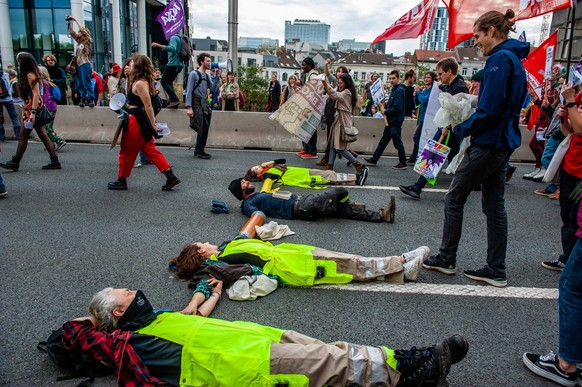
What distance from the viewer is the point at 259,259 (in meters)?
3.89

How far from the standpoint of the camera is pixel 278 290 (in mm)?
3812

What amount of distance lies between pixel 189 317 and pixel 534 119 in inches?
345

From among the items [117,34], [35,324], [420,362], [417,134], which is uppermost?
[117,34]

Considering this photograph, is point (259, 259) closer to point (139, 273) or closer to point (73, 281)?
point (139, 273)

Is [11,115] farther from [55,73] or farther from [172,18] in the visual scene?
[172,18]

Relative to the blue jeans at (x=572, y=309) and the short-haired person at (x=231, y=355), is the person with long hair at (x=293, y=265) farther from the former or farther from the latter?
the blue jeans at (x=572, y=309)

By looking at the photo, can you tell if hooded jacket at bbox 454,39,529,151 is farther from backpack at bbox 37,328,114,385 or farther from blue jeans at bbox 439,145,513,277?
backpack at bbox 37,328,114,385

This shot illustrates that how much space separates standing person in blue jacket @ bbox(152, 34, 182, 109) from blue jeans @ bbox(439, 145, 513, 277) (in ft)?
29.3

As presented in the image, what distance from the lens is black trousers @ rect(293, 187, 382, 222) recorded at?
5539mm

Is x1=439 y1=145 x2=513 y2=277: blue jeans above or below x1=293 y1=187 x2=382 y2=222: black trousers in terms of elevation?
above

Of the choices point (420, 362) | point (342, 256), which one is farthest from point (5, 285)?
point (420, 362)

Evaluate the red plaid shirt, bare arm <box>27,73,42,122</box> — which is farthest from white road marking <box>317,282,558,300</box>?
bare arm <box>27,73,42,122</box>

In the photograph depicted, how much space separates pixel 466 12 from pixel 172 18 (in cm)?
705

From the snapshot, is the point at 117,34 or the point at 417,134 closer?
the point at 417,134
